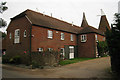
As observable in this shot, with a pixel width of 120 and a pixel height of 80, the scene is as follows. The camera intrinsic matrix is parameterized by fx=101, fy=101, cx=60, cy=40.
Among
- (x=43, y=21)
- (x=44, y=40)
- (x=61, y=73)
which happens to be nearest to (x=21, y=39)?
(x=44, y=40)

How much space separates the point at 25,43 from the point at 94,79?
11728mm

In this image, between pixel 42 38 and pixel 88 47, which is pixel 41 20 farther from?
pixel 88 47

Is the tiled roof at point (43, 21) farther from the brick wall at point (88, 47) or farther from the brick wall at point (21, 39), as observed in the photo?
the brick wall at point (88, 47)

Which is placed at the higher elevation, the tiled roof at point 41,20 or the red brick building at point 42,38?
the tiled roof at point 41,20

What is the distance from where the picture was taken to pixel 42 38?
655 inches

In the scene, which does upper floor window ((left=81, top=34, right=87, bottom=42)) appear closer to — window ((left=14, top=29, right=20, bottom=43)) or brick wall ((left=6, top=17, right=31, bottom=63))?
brick wall ((left=6, top=17, right=31, bottom=63))

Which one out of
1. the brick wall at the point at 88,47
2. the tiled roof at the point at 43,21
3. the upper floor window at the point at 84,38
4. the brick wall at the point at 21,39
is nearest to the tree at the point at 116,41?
the tiled roof at the point at 43,21

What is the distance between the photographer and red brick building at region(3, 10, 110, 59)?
15672mm

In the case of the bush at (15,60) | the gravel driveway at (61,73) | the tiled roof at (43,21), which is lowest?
the gravel driveway at (61,73)

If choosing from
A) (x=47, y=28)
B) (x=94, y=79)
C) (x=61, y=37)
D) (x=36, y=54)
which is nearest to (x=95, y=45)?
(x=61, y=37)

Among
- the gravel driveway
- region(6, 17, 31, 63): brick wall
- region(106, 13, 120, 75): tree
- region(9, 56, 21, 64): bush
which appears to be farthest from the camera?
region(6, 17, 31, 63): brick wall

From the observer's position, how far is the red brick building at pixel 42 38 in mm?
15672

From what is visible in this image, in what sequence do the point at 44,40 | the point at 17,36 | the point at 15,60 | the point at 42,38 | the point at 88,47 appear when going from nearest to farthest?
the point at 15,60 → the point at 42,38 → the point at 44,40 → the point at 17,36 → the point at 88,47

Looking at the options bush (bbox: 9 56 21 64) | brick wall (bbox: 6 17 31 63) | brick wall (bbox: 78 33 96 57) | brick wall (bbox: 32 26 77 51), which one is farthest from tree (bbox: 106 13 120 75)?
brick wall (bbox: 78 33 96 57)
